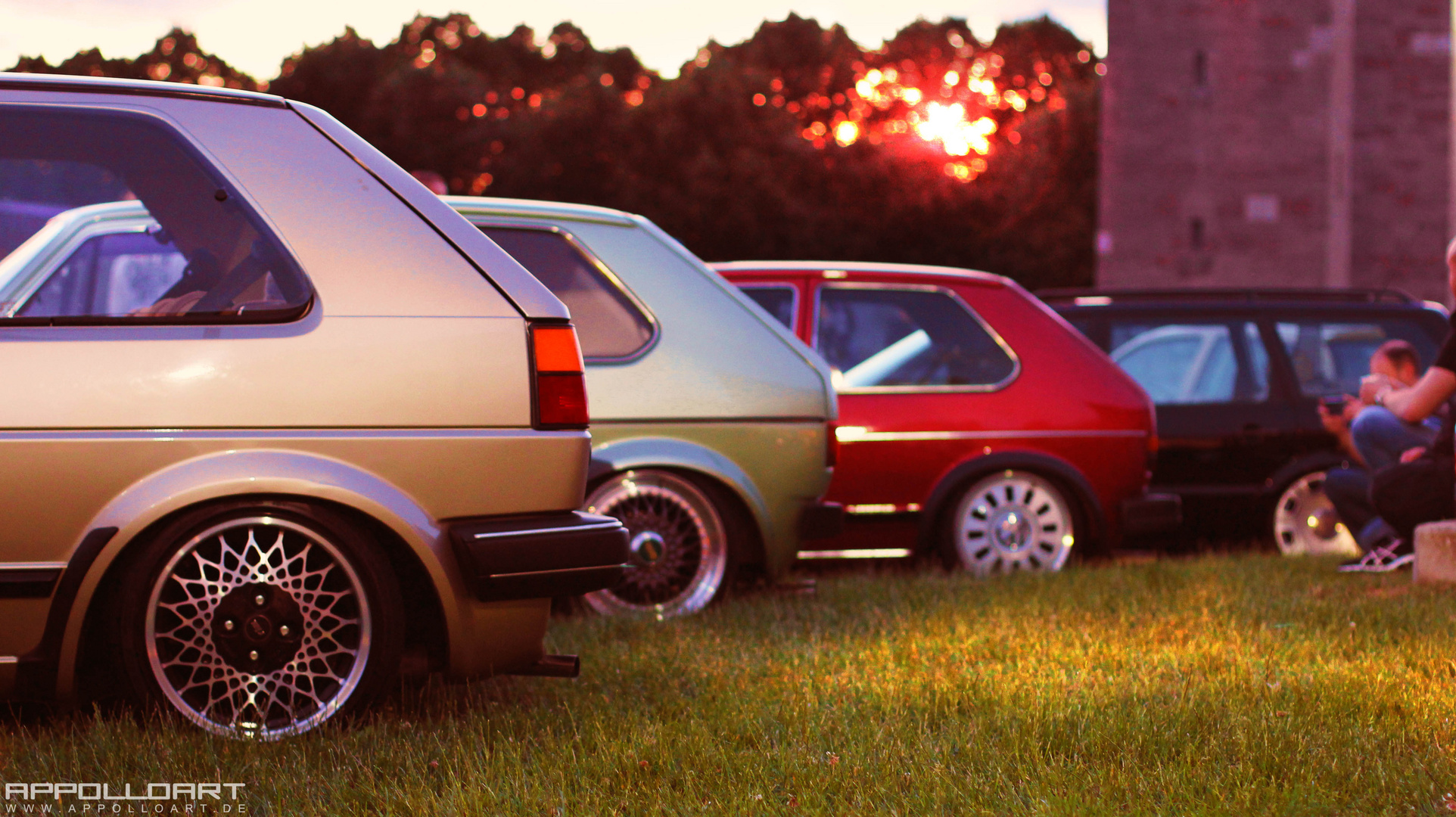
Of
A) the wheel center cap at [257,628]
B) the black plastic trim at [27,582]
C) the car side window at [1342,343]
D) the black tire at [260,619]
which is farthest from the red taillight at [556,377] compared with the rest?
the car side window at [1342,343]

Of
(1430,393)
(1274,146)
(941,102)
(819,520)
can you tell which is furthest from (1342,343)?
(941,102)

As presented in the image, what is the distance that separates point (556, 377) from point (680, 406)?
78.3 inches

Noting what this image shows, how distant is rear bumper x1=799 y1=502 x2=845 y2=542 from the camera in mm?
6203

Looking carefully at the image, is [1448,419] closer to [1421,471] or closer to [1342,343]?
[1421,471]

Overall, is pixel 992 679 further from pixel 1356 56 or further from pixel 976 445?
pixel 1356 56

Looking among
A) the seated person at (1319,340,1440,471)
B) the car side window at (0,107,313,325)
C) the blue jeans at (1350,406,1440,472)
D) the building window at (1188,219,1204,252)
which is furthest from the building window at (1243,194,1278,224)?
the car side window at (0,107,313,325)

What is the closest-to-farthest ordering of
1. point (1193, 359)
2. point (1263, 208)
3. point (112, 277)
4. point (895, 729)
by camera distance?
point (895, 729), point (112, 277), point (1193, 359), point (1263, 208)

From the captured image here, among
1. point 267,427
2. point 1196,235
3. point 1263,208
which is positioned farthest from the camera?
point 1196,235

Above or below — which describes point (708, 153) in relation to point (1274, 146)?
above

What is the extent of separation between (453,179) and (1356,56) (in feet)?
83.5

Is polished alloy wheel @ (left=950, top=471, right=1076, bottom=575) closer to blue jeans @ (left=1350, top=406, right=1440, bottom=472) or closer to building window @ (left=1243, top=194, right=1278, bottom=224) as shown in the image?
blue jeans @ (left=1350, top=406, right=1440, bottom=472)

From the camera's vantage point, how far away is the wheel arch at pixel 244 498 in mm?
3760

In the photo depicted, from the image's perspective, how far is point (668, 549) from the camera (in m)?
6.17

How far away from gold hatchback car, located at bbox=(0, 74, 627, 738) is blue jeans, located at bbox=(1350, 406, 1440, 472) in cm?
491
